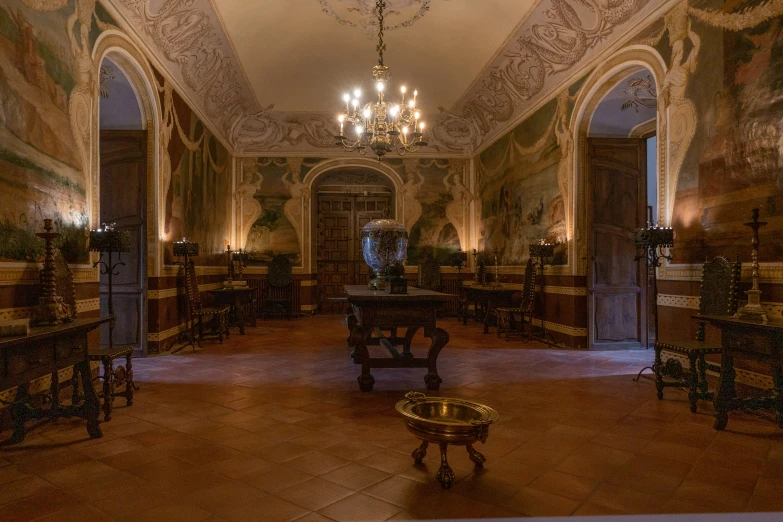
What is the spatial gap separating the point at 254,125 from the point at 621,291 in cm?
1026

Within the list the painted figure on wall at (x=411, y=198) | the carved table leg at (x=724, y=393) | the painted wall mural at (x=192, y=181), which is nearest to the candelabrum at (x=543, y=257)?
the carved table leg at (x=724, y=393)

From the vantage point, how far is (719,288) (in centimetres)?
511

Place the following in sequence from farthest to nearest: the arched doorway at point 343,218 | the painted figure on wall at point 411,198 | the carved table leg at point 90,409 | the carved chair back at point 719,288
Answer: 1. the arched doorway at point 343,218
2. the painted figure on wall at point 411,198
3. the carved chair back at point 719,288
4. the carved table leg at point 90,409

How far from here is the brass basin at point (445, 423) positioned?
2895 millimetres

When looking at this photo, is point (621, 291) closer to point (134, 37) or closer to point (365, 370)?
point (365, 370)

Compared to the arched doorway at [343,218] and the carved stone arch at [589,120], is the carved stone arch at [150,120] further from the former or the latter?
the arched doorway at [343,218]

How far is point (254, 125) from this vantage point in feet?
44.6

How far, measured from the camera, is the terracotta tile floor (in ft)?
9.00

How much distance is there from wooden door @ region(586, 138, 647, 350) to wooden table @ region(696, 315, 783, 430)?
4254 mm

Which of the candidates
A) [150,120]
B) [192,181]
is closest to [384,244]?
[150,120]

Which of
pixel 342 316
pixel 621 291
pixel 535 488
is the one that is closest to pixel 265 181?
pixel 342 316

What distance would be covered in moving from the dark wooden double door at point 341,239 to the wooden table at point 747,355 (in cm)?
1144

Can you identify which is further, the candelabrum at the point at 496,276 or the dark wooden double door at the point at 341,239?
the dark wooden double door at the point at 341,239

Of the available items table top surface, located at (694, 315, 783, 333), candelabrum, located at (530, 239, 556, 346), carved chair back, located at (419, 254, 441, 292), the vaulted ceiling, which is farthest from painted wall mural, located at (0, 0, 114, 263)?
carved chair back, located at (419, 254, 441, 292)
